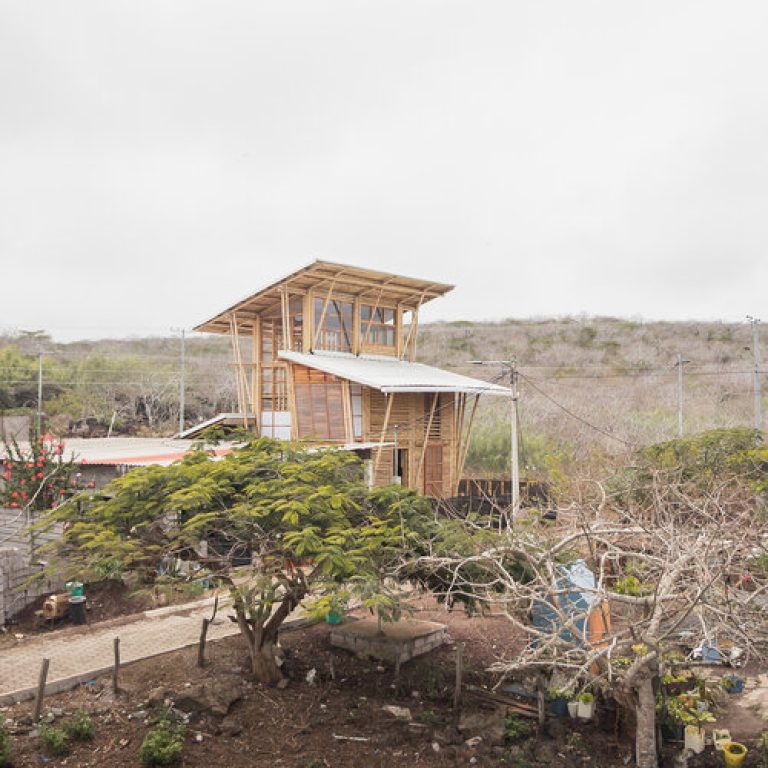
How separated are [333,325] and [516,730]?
15.1 m

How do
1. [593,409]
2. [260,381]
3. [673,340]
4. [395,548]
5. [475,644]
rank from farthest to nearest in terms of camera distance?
1. [673,340]
2. [593,409]
3. [260,381]
4. [475,644]
5. [395,548]

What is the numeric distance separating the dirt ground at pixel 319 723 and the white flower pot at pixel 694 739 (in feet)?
0.44

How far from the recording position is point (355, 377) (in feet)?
57.7

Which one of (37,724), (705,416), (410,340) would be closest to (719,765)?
(37,724)

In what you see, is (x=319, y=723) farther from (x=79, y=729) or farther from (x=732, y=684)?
(x=732, y=684)

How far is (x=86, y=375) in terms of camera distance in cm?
3866

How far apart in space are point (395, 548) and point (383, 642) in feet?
8.70

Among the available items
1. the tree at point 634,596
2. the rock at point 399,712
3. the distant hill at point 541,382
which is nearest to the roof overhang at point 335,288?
the distant hill at point 541,382

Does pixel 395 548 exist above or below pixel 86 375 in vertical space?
below

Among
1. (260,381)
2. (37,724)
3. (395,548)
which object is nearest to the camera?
(37,724)

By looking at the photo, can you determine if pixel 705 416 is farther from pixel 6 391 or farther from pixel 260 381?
pixel 6 391

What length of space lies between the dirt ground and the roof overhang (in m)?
12.0

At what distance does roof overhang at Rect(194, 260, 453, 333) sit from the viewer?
19297 millimetres

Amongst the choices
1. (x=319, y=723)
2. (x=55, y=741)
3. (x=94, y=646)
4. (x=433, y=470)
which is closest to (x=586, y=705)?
(x=319, y=723)
